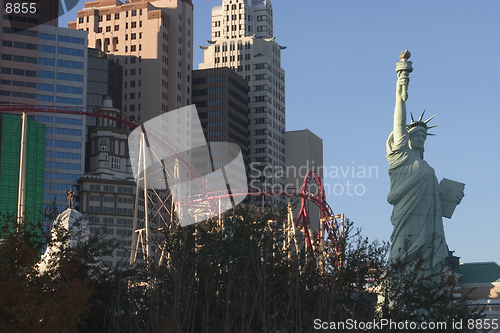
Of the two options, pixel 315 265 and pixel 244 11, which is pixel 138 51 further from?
pixel 315 265

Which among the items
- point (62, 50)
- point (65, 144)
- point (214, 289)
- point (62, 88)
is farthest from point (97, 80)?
point (214, 289)

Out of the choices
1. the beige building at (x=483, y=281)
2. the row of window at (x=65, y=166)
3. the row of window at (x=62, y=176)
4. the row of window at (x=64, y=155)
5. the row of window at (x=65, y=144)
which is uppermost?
the row of window at (x=65, y=144)

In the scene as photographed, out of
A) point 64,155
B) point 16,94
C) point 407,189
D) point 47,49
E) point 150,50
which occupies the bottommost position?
point 407,189

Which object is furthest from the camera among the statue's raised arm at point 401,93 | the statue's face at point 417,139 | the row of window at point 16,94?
the row of window at point 16,94

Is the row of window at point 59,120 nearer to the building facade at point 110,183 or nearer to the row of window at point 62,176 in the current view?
the building facade at point 110,183

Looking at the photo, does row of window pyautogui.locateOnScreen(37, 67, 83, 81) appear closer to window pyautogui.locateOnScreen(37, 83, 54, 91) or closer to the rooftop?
window pyautogui.locateOnScreen(37, 83, 54, 91)

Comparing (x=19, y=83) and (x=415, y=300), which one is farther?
(x=19, y=83)

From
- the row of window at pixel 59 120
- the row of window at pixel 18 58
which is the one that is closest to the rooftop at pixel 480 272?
the row of window at pixel 59 120

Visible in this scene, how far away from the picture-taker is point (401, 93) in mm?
35250

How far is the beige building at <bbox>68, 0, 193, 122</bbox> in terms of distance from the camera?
120 meters

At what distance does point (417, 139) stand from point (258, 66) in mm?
95672

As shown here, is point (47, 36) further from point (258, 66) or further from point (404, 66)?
point (404, 66)

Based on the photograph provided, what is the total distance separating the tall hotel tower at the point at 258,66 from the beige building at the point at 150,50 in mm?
8838

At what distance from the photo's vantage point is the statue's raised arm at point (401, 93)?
35031mm
